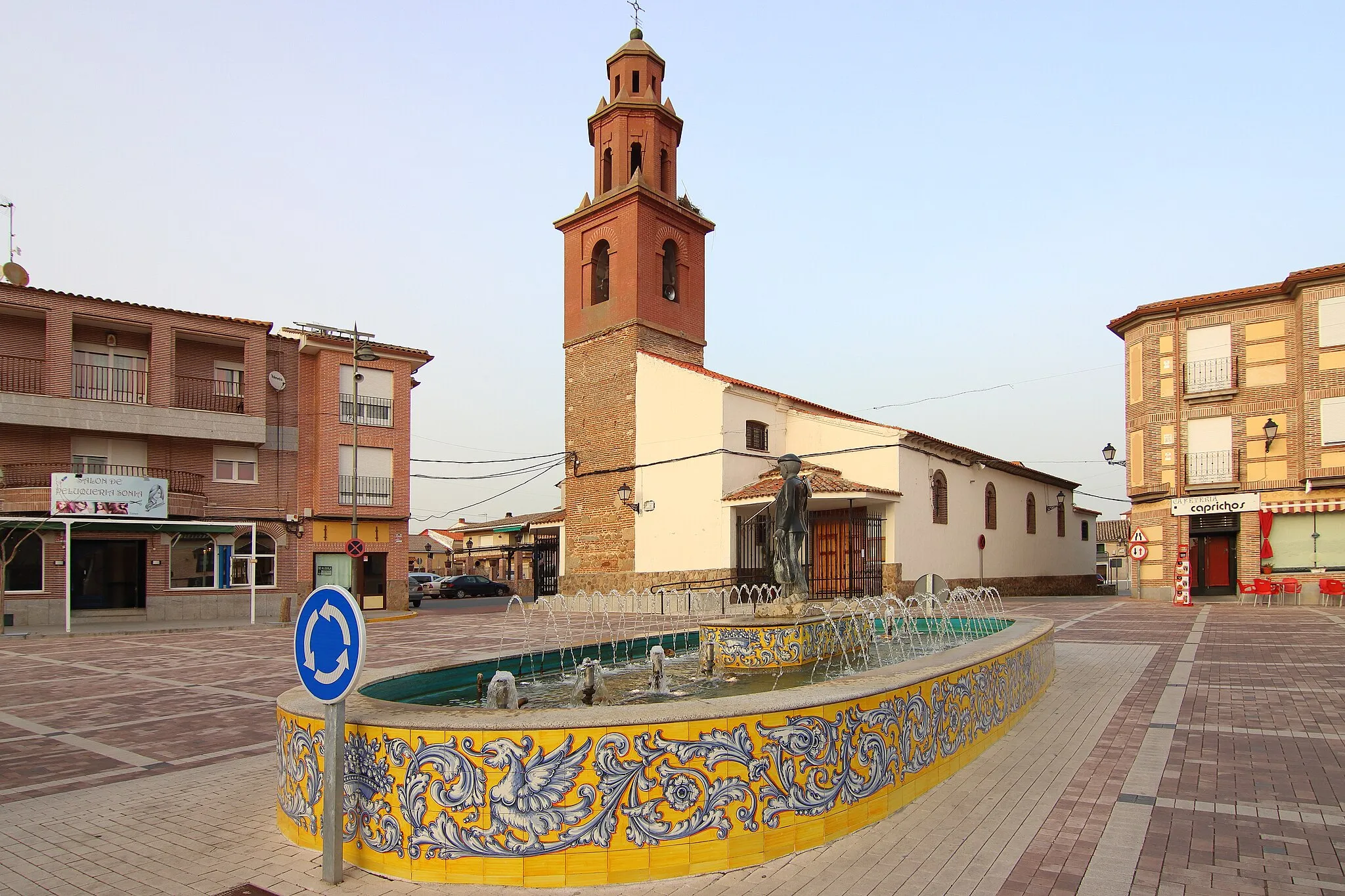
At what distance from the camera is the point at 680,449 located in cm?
2692

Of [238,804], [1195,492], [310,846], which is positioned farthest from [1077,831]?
[1195,492]

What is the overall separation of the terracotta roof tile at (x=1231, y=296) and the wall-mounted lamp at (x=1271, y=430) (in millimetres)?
3863

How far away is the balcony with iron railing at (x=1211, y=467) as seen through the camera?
2506cm

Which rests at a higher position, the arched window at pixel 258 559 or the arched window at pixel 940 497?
the arched window at pixel 940 497

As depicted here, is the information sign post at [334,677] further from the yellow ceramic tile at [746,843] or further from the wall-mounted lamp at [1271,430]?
the wall-mounted lamp at [1271,430]

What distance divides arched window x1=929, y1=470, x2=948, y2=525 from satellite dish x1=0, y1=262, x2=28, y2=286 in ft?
100

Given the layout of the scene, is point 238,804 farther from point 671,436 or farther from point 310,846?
point 671,436

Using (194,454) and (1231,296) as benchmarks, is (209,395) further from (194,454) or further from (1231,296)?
(1231,296)

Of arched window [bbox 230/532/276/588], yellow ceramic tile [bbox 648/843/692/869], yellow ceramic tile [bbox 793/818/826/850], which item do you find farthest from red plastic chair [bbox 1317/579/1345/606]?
arched window [bbox 230/532/276/588]

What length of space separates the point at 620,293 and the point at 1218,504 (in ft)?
67.9

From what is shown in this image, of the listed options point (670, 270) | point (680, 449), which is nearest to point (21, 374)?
point (680, 449)

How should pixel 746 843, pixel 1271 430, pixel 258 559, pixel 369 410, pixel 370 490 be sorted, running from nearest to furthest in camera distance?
pixel 746 843, pixel 1271 430, pixel 258 559, pixel 370 490, pixel 369 410

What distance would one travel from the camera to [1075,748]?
6.45 m

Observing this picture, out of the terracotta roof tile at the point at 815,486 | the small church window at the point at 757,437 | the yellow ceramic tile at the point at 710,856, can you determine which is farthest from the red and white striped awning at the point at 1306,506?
the yellow ceramic tile at the point at 710,856
